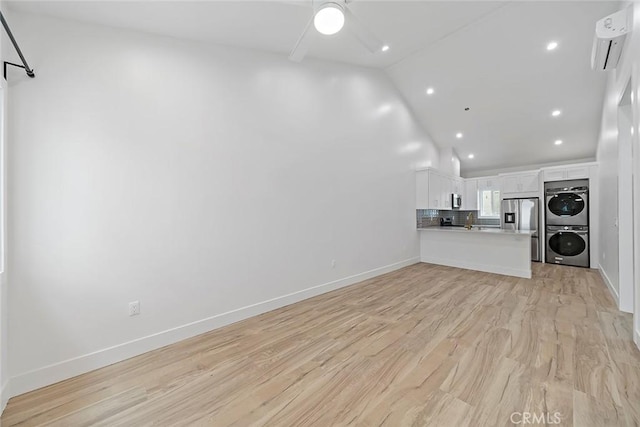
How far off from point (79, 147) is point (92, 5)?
1.06m

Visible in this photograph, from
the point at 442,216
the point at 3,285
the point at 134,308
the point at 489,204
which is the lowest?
the point at 134,308

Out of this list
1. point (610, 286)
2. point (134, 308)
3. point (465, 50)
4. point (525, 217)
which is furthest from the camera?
point (525, 217)

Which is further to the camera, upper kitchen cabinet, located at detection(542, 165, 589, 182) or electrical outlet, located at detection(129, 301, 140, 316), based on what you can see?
upper kitchen cabinet, located at detection(542, 165, 589, 182)

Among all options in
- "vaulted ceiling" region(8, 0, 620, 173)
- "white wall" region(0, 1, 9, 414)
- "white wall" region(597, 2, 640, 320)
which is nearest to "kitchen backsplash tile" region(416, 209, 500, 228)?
"vaulted ceiling" region(8, 0, 620, 173)

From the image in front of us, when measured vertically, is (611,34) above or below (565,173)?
above

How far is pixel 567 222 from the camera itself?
552 centimetres

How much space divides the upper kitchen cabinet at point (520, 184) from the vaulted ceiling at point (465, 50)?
67cm

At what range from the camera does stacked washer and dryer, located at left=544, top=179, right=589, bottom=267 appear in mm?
5332

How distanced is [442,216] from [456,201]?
0.54m

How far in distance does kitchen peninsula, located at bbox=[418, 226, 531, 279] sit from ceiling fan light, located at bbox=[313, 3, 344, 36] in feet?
15.2

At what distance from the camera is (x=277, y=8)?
248 cm

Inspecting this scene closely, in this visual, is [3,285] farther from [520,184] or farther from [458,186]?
[520,184]

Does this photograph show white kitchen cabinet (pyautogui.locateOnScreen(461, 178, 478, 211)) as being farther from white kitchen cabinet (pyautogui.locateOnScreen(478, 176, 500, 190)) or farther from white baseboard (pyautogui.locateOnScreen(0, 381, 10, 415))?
white baseboard (pyautogui.locateOnScreen(0, 381, 10, 415))

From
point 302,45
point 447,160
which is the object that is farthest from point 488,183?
point 302,45
